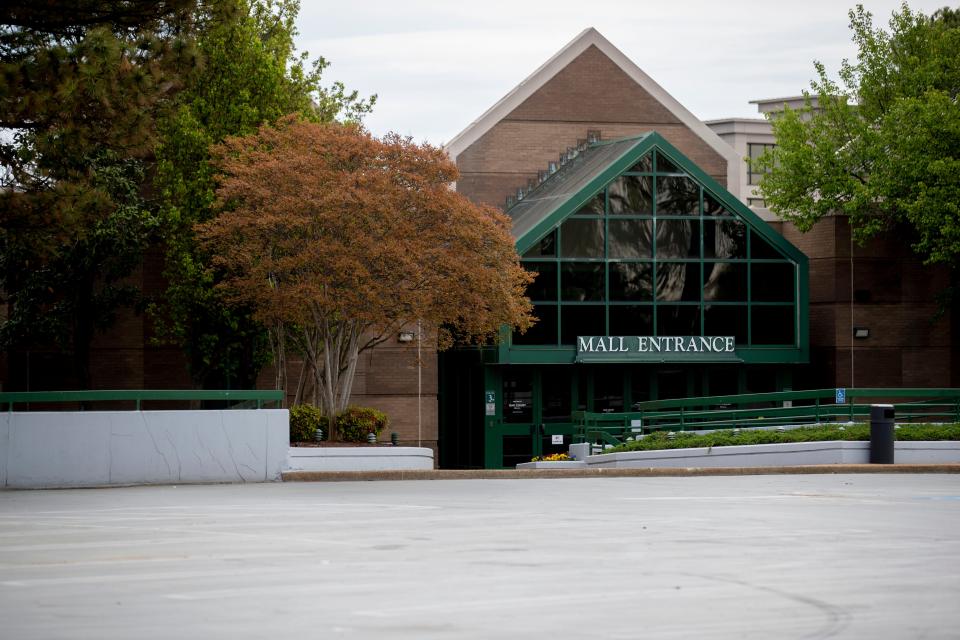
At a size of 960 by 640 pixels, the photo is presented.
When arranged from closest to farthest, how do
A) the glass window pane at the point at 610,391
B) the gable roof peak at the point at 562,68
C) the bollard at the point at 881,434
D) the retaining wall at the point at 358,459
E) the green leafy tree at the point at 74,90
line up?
the green leafy tree at the point at 74,90
the retaining wall at the point at 358,459
the bollard at the point at 881,434
the glass window pane at the point at 610,391
the gable roof peak at the point at 562,68

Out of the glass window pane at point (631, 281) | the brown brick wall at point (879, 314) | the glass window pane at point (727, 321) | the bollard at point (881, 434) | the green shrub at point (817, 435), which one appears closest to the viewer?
the bollard at point (881, 434)

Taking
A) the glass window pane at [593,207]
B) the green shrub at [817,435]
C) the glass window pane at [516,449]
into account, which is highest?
the glass window pane at [593,207]

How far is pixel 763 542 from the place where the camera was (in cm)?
1266

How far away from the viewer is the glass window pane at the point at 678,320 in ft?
121

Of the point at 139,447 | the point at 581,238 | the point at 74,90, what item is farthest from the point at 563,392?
the point at 74,90

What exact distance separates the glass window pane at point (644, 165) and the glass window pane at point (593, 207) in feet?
3.91

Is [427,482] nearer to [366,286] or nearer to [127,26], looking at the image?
[366,286]

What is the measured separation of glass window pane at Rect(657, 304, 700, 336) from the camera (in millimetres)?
37031

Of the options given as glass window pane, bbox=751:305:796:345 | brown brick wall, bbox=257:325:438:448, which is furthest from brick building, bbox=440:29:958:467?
brown brick wall, bbox=257:325:438:448

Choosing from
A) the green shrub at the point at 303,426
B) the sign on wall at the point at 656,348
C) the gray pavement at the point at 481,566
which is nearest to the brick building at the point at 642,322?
the sign on wall at the point at 656,348

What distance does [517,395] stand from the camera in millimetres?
36969

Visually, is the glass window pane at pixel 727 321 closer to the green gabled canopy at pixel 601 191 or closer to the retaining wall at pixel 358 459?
the green gabled canopy at pixel 601 191

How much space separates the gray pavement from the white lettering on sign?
57.6ft

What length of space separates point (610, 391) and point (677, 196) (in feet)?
17.3
